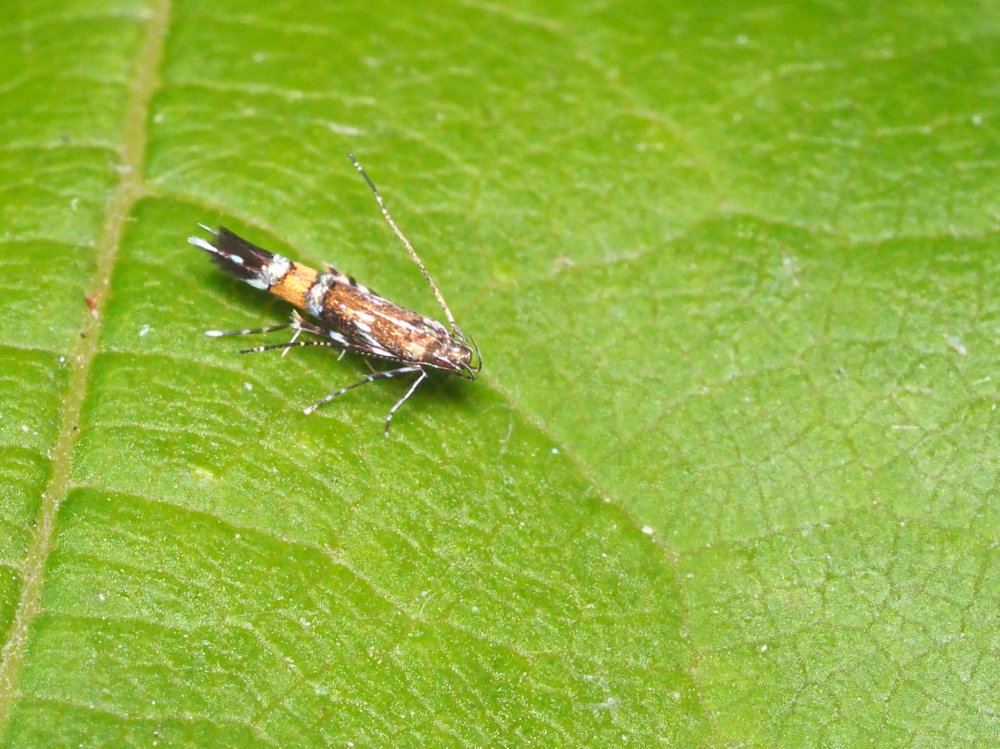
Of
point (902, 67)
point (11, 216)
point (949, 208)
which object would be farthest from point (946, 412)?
point (11, 216)

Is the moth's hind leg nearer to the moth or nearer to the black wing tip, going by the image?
the moth

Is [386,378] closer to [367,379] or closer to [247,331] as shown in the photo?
[367,379]

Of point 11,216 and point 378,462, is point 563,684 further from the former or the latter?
point 11,216

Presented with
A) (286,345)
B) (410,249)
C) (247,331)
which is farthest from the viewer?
(410,249)

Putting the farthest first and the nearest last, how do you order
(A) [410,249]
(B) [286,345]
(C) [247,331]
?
(A) [410,249] < (B) [286,345] < (C) [247,331]

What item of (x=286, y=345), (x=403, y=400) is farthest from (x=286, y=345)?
(x=403, y=400)

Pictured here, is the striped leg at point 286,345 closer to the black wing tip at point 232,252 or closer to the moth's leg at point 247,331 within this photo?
the moth's leg at point 247,331
